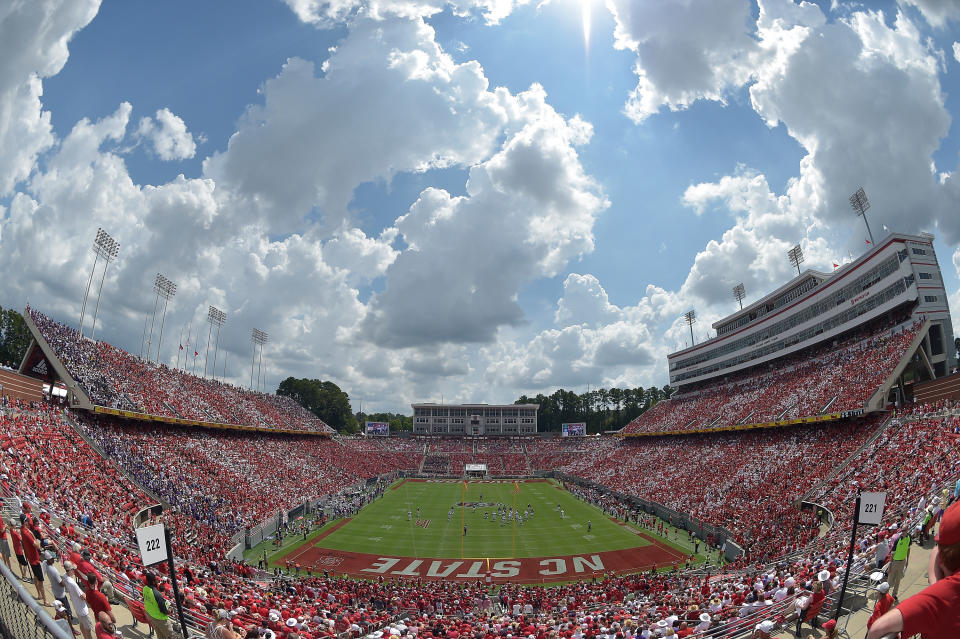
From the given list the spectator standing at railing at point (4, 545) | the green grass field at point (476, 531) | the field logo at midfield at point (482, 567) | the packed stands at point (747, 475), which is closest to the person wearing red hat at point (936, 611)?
the spectator standing at railing at point (4, 545)

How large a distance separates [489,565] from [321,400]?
99.5 metres

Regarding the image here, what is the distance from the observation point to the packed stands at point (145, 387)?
36.1m

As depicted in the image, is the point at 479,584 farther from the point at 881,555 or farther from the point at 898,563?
the point at 898,563

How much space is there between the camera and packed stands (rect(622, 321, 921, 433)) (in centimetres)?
3603

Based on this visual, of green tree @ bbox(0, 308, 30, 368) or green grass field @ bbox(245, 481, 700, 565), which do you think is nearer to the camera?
green grass field @ bbox(245, 481, 700, 565)

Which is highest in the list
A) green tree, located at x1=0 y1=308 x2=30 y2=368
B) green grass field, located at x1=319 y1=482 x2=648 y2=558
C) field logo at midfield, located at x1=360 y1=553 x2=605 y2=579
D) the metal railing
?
green tree, located at x1=0 y1=308 x2=30 y2=368

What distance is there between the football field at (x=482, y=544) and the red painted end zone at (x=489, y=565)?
2.4 inches

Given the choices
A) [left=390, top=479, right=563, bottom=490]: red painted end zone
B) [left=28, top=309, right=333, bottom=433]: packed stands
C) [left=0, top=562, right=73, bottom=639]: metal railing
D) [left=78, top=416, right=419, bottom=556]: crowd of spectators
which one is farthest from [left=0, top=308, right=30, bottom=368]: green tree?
[left=0, top=562, right=73, bottom=639]: metal railing

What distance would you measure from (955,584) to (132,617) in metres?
16.1

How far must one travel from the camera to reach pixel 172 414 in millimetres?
42344

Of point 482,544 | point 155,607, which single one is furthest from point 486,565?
point 155,607

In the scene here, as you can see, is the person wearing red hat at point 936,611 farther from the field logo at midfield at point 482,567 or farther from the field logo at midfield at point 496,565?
the field logo at midfield at point 482,567

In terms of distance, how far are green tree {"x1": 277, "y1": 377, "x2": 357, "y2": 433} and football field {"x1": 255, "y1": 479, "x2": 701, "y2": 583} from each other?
7509cm

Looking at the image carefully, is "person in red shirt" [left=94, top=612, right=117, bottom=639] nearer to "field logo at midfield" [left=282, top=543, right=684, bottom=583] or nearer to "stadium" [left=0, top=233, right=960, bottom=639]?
"stadium" [left=0, top=233, right=960, bottom=639]
